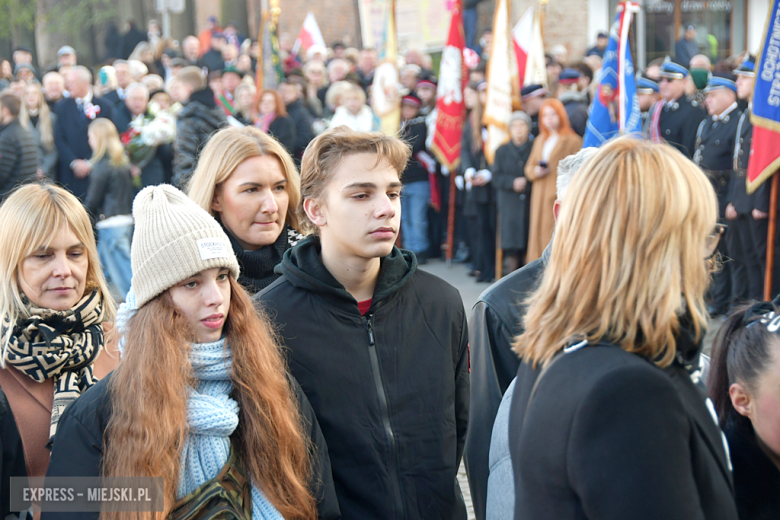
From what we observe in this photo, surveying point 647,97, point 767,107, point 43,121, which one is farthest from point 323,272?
point 43,121

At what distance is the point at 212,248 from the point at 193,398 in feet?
1.46

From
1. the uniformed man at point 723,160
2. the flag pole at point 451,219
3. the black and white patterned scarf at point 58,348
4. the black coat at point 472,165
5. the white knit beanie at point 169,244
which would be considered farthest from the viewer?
the flag pole at point 451,219

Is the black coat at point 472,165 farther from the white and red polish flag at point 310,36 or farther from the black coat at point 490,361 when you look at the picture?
the black coat at point 490,361

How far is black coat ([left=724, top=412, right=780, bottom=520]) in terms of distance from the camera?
1988mm

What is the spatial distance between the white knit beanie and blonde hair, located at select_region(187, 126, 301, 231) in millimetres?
859

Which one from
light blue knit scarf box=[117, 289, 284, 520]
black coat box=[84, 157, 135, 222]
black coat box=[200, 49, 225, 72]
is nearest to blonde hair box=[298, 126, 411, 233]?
light blue knit scarf box=[117, 289, 284, 520]

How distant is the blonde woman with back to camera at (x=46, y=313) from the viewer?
102 inches

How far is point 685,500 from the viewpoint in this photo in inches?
55.5

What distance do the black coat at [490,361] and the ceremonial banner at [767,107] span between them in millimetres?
5023

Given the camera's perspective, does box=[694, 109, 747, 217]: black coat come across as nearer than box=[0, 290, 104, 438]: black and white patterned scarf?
No

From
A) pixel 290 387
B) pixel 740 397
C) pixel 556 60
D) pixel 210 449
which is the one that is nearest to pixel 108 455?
pixel 210 449

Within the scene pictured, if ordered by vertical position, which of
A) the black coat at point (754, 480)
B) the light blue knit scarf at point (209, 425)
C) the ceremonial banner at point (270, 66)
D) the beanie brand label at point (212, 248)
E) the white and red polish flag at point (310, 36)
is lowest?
the black coat at point (754, 480)

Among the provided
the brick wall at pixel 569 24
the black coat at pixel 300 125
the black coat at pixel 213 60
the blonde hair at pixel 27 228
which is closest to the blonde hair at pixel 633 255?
the blonde hair at pixel 27 228

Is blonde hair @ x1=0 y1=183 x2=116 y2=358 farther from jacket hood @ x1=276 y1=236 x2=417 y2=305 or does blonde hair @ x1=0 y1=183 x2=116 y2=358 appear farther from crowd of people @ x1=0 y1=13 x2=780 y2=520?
jacket hood @ x1=276 y1=236 x2=417 y2=305
